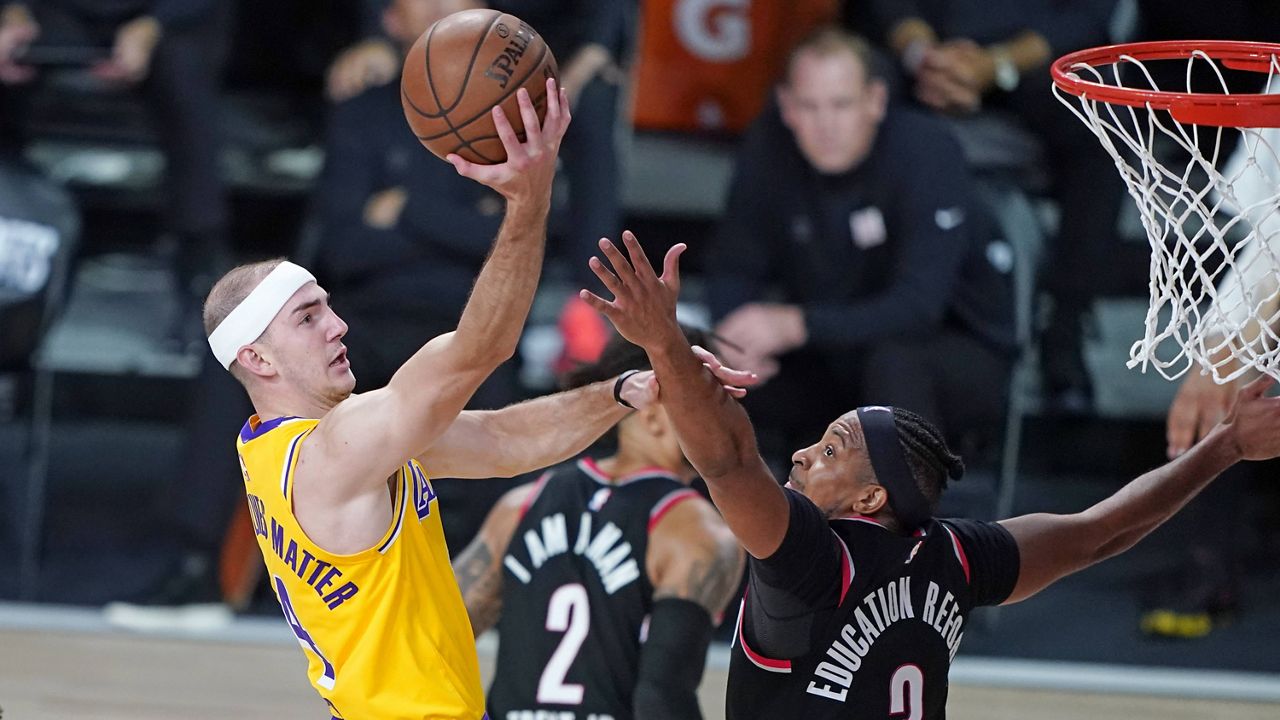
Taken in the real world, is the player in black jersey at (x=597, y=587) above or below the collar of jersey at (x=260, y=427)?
below

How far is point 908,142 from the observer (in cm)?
638

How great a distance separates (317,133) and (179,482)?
7.73 ft

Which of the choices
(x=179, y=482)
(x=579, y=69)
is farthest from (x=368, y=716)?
(x=579, y=69)

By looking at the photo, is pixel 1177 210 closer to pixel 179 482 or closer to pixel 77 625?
pixel 179 482

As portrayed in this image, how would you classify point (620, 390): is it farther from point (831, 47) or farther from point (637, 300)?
point (831, 47)

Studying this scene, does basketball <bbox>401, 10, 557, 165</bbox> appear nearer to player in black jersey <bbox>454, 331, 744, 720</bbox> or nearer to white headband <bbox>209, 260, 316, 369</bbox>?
white headband <bbox>209, 260, 316, 369</bbox>

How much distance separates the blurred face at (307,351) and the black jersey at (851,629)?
36.2 inches

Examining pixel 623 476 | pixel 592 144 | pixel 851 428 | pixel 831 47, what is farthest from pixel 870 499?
pixel 592 144

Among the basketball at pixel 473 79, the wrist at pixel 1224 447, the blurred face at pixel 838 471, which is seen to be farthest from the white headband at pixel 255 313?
the wrist at pixel 1224 447

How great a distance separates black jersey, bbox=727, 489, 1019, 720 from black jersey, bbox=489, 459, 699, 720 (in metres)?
0.79

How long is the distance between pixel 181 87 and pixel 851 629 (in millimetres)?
5295

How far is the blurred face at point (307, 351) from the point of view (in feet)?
10.4

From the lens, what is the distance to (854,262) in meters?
6.48

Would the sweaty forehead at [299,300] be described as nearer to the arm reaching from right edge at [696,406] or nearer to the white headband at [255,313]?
the white headband at [255,313]
